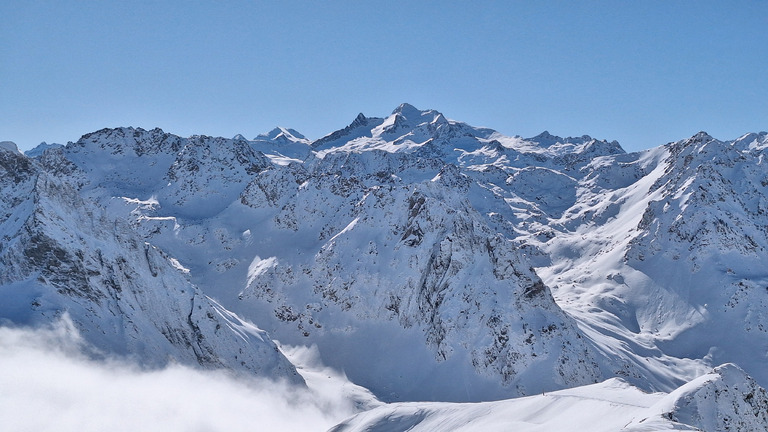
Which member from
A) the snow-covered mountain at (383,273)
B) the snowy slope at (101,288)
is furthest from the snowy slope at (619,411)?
the snowy slope at (101,288)

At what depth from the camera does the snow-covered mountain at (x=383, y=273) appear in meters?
71.5

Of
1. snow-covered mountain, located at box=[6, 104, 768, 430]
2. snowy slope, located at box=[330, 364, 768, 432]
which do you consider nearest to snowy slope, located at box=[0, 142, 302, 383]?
snow-covered mountain, located at box=[6, 104, 768, 430]

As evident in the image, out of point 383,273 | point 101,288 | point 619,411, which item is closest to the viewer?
point 619,411

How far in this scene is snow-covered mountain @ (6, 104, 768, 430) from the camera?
235 feet

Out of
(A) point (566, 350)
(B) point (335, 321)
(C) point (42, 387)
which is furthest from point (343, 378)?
(C) point (42, 387)

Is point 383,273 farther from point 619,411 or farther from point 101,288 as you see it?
point 619,411

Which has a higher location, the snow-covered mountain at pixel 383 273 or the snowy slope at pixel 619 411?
the snow-covered mountain at pixel 383 273

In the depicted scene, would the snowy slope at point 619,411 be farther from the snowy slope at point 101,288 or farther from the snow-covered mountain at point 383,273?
the snowy slope at point 101,288

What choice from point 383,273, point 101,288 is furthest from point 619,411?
point 383,273

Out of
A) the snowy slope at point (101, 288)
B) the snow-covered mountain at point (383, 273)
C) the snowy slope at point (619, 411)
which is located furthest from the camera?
the snow-covered mountain at point (383, 273)

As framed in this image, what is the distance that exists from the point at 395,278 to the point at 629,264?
65933 millimetres

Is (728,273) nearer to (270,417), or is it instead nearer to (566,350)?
(566,350)

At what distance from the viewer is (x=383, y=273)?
106812mm

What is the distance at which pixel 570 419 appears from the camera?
4322 cm
